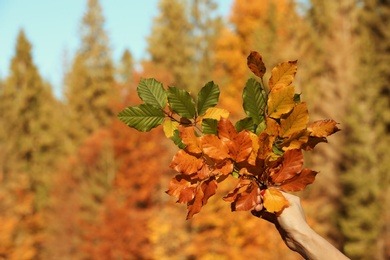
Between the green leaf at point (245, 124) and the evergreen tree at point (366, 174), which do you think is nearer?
the green leaf at point (245, 124)

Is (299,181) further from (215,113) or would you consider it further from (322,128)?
(215,113)

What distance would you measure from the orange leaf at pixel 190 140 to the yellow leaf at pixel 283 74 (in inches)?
9.1

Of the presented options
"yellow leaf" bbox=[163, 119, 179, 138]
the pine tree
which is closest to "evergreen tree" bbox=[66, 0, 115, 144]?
the pine tree

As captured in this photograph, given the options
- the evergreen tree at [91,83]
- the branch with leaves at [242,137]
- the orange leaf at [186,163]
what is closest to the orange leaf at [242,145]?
the branch with leaves at [242,137]

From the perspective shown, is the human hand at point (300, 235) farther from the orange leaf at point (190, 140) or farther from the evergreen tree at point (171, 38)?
the evergreen tree at point (171, 38)

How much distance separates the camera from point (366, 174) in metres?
18.3

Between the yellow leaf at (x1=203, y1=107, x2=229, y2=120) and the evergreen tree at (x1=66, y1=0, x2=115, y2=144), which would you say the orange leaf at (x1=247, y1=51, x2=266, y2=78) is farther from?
the evergreen tree at (x1=66, y1=0, x2=115, y2=144)

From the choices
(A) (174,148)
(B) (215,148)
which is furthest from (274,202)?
(A) (174,148)

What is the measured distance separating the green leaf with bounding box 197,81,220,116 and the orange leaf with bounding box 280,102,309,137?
17 cm

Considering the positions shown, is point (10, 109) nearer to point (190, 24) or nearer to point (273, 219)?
point (190, 24)

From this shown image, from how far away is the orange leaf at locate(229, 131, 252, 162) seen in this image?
4.52 feet

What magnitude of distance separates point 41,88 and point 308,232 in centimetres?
3628

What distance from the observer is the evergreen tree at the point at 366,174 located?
58.7 ft

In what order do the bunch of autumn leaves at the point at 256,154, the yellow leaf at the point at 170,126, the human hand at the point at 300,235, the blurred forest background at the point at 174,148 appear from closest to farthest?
the human hand at the point at 300,235, the bunch of autumn leaves at the point at 256,154, the yellow leaf at the point at 170,126, the blurred forest background at the point at 174,148
